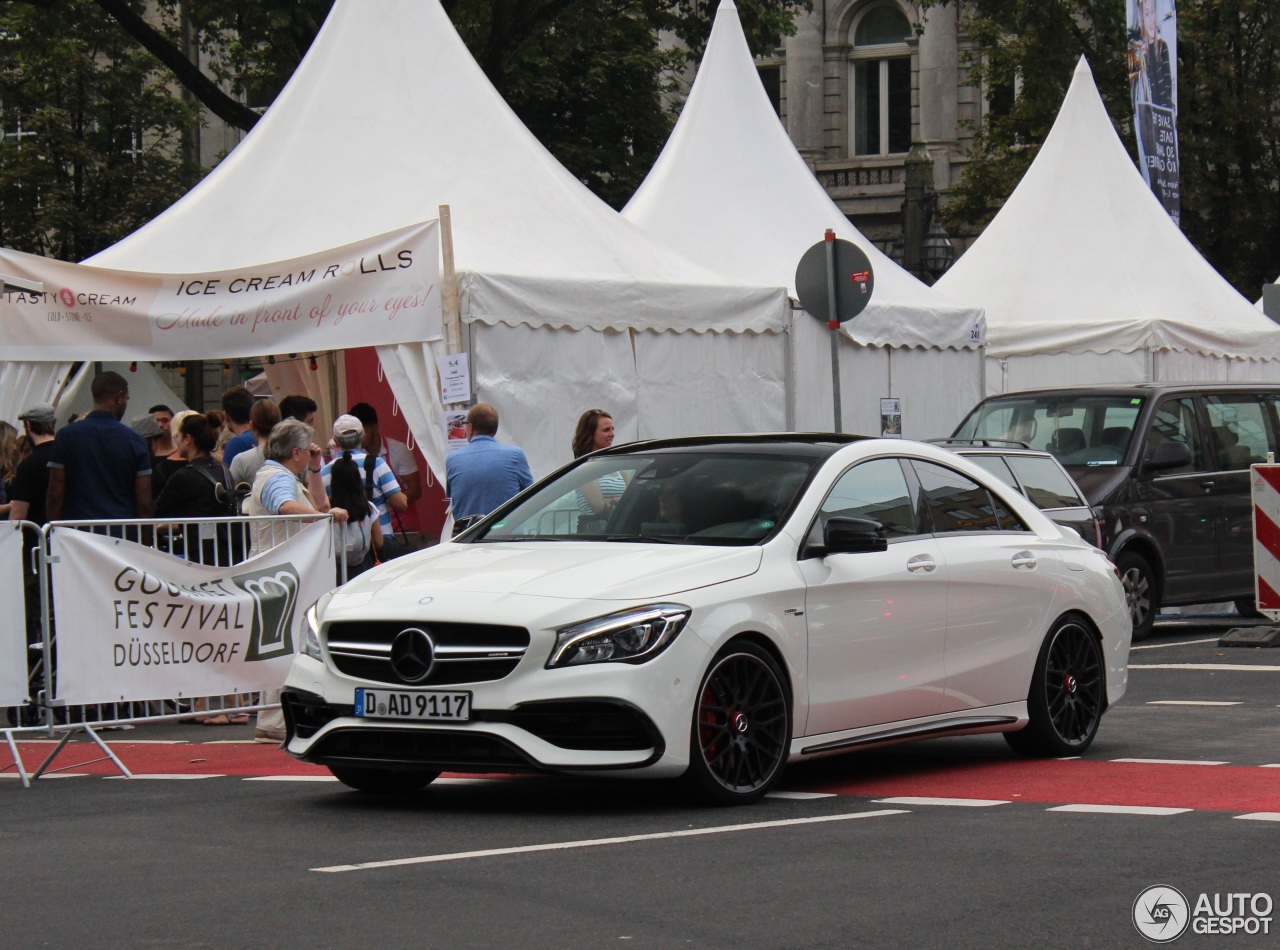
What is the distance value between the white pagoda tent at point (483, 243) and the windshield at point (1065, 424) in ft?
5.91

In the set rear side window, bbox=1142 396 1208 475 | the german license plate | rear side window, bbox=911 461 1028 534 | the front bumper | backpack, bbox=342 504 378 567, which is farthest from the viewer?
rear side window, bbox=1142 396 1208 475

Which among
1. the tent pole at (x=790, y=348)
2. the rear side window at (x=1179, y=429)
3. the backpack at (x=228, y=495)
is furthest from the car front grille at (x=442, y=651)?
the tent pole at (x=790, y=348)

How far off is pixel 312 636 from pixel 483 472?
5394mm

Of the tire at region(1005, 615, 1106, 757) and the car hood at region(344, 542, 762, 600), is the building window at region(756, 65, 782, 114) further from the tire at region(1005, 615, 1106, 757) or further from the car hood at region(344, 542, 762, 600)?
the car hood at region(344, 542, 762, 600)

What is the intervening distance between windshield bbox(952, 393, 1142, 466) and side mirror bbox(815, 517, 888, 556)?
828 centimetres

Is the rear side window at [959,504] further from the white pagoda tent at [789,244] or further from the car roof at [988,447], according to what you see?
the white pagoda tent at [789,244]

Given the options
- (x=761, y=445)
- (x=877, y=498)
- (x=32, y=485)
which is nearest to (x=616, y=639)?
(x=761, y=445)

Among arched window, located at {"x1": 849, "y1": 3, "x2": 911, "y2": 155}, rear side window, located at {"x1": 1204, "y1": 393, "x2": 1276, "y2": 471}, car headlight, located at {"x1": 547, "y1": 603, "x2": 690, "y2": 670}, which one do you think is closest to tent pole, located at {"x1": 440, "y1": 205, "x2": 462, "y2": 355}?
rear side window, located at {"x1": 1204, "y1": 393, "x2": 1276, "y2": 471}

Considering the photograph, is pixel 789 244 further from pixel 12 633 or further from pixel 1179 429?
pixel 12 633

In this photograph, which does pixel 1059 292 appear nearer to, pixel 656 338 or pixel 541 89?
pixel 656 338

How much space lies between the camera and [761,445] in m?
9.41

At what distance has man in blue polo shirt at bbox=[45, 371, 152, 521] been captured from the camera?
12758mm

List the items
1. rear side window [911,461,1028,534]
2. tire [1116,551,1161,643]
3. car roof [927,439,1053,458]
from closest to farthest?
rear side window [911,461,1028,534], car roof [927,439,1053,458], tire [1116,551,1161,643]

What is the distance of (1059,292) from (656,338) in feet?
30.1
